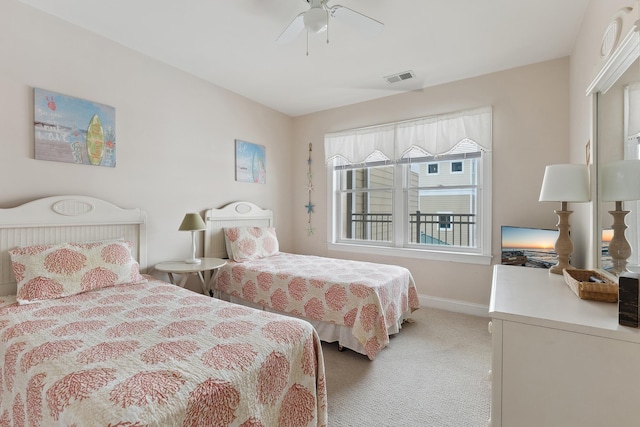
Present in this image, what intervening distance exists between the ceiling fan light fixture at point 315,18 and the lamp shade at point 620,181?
1.71 metres

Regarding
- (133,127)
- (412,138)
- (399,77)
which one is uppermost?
(399,77)

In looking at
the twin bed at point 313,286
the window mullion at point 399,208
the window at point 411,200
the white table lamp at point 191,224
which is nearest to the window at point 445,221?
the window at point 411,200

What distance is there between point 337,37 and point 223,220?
2.24 metres

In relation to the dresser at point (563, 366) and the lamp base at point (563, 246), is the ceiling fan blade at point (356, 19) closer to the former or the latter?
the lamp base at point (563, 246)

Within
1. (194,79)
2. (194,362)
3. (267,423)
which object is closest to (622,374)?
(267,423)

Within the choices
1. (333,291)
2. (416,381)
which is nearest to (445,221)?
(333,291)

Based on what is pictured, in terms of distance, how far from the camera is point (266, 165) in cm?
→ 407

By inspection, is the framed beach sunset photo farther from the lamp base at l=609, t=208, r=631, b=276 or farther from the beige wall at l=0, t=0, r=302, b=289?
the beige wall at l=0, t=0, r=302, b=289

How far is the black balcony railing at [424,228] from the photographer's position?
343 cm

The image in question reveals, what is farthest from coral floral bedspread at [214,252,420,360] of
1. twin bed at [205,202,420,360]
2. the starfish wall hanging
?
the starfish wall hanging

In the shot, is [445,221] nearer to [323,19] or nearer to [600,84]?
[600,84]

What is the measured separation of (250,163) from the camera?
3.81 meters

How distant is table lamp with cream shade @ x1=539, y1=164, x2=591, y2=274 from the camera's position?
1.62 meters

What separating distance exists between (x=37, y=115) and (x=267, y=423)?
2.56 meters
